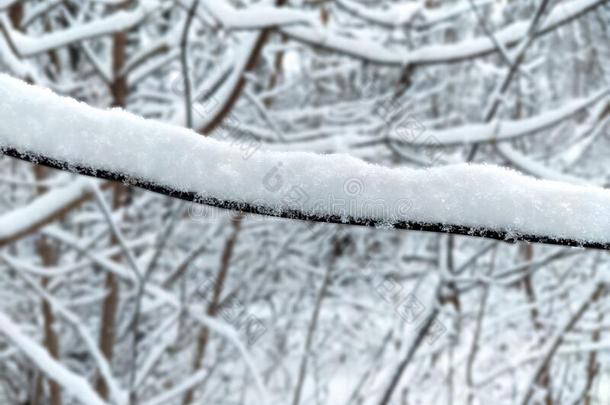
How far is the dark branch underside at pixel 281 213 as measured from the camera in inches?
13.3

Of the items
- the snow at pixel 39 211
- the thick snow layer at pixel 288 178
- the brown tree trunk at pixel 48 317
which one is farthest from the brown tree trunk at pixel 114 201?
the thick snow layer at pixel 288 178

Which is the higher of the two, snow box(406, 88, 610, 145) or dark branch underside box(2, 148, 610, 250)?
snow box(406, 88, 610, 145)

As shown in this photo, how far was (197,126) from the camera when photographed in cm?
161

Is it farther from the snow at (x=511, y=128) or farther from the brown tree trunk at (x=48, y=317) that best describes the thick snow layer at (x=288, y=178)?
the brown tree trunk at (x=48, y=317)

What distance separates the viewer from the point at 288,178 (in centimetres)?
37

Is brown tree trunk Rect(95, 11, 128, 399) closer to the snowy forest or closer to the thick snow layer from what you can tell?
the snowy forest

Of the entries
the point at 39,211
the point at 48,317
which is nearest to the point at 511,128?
the point at 39,211

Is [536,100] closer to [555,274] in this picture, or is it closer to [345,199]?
[555,274]

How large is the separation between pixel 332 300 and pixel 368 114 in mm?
2061

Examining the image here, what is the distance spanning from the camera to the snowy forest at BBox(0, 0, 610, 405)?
37 cm

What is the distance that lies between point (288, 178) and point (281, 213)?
44mm

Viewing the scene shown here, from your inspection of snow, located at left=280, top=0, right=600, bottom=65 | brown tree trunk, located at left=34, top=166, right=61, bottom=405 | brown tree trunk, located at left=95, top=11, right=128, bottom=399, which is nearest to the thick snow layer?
snow, located at left=280, top=0, right=600, bottom=65

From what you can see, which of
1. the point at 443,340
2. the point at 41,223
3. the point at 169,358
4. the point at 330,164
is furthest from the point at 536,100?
the point at 330,164

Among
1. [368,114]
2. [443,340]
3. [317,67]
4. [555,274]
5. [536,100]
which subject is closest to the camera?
[443,340]
